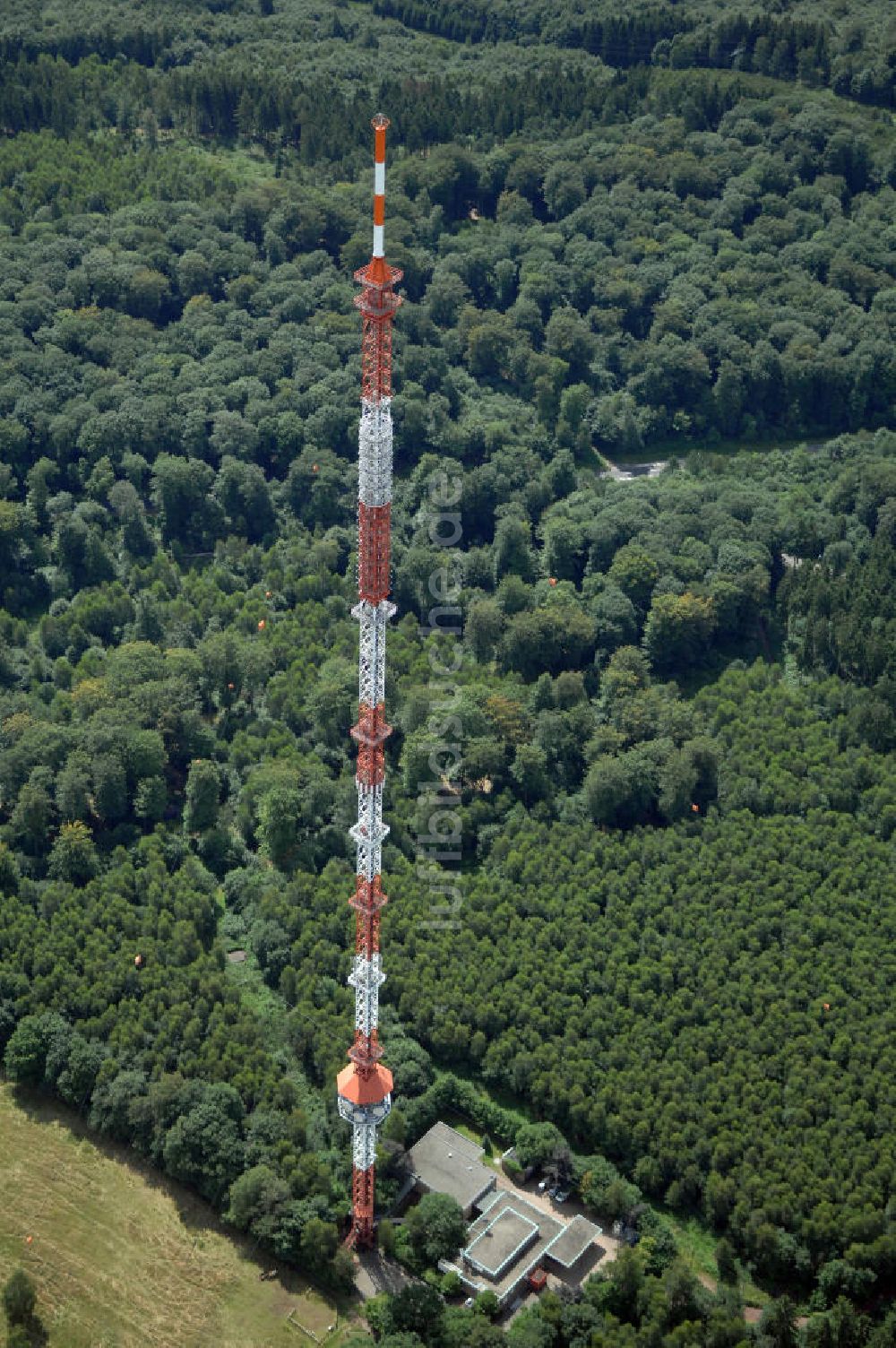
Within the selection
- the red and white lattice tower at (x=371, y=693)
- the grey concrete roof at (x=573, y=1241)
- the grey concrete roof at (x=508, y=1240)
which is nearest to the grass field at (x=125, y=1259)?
the red and white lattice tower at (x=371, y=693)

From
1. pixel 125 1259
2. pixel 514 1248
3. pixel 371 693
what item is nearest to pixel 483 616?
pixel 371 693

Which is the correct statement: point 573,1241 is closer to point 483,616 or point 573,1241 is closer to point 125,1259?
point 125,1259

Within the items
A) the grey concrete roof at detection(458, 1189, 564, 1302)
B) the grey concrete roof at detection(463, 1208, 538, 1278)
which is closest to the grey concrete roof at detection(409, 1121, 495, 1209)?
the grey concrete roof at detection(458, 1189, 564, 1302)

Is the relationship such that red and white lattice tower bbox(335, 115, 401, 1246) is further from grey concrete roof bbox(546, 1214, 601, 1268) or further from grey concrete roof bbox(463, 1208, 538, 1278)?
grey concrete roof bbox(546, 1214, 601, 1268)

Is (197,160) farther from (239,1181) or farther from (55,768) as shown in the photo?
(239,1181)

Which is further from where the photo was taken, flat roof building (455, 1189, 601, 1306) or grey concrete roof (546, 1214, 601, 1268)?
grey concrete roof (546, 1214, 601, 1268)

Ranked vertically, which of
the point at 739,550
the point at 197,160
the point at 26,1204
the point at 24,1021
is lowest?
the point at 26,1204

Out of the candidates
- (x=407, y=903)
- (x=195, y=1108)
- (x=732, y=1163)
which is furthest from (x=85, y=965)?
(x=732, y=1163)
